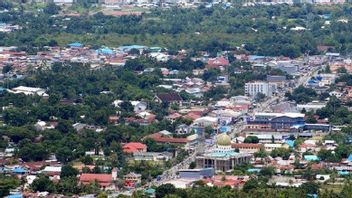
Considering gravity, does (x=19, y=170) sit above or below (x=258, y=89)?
above

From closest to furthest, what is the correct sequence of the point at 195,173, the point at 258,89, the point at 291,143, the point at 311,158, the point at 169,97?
the point at 195,173 → the point at 311,158 → the point at 291,143 → the point at 169,97 → the point at 258,89

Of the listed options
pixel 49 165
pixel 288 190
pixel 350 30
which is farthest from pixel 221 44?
pixel 288 190

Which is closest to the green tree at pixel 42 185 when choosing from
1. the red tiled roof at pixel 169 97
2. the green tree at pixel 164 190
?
the green tree at pixel 164 190

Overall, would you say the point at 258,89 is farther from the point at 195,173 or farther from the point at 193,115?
the point at 195,173

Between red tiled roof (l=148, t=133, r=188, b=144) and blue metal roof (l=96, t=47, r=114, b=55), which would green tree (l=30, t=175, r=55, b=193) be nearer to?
red tiled roof (l=148, t=133, r=188, b=144)

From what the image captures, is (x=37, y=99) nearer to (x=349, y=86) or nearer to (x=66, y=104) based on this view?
(x=66, y=104)

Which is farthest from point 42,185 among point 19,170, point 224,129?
point 224,129

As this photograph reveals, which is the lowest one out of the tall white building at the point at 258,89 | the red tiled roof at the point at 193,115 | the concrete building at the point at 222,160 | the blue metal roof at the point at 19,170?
the tall white building at the point at 258,89

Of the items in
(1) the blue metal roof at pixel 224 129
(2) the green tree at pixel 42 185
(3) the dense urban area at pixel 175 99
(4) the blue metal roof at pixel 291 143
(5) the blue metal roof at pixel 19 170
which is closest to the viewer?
(2) the green tree at pixel 42 185

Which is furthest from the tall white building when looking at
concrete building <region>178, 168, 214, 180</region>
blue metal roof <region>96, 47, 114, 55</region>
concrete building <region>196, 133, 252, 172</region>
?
concrete building <region>178, 168, 214, 180</region>

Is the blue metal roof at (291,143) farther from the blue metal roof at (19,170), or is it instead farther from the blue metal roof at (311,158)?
the blue metal roof at (19,170)
